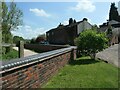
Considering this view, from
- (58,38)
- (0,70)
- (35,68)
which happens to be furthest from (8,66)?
(58,38)

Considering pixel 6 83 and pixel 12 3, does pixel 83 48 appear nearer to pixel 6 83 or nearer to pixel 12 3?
pixel 6 83

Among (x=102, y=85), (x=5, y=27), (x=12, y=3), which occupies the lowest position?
(x=102, y=85)

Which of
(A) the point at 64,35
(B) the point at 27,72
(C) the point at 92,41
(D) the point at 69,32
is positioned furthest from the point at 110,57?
(A) the point at 64,35

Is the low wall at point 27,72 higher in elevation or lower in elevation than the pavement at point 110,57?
higher

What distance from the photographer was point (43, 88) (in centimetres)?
801

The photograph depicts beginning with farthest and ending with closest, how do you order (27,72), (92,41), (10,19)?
(10,19), (92,41), (27,72)

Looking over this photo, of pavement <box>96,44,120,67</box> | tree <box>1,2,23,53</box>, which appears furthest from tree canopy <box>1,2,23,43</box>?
pavement <box>96,44,120,67</box>

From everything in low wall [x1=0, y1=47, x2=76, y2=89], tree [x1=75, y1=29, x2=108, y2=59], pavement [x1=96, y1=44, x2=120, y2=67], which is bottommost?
pavement [x1=96, y1=44, x2=120, y2=67]

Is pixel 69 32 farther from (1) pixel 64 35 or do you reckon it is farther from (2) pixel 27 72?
(2) pixel 27 72

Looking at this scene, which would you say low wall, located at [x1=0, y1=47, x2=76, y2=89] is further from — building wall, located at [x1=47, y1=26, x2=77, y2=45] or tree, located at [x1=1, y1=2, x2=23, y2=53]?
building wall, located at [x1=47, y1=26, x2=77, y2=45]

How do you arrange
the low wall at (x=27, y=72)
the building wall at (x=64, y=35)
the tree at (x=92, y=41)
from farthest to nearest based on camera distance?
1. the building wall at (x=64, y=35)
2. the tree at (x=92, y=41)
3. the low wall at (x=27, y=72)

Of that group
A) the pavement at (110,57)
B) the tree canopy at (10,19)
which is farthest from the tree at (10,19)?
the pavement at (110,57)

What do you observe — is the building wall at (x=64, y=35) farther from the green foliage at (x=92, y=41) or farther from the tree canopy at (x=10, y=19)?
the green foliage at (x=92, y=41)

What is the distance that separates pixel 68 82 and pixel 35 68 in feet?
7.06
